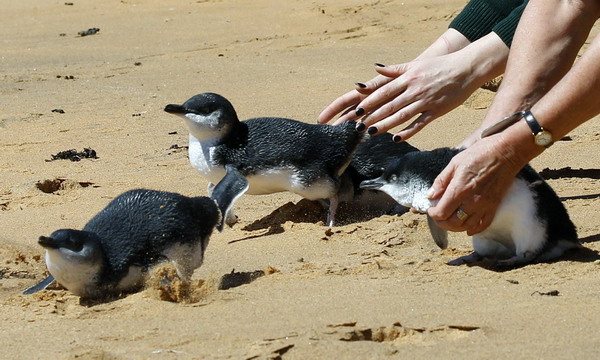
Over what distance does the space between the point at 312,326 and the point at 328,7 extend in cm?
1025

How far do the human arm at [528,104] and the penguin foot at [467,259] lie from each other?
228 millimetres

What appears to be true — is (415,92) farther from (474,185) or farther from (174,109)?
(174,109)

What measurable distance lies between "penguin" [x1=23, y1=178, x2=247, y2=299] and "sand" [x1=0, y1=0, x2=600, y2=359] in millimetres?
120

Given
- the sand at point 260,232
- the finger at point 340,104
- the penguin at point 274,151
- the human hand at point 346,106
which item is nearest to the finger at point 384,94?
the human hand at point 346,106

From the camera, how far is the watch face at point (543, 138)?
3957 mm

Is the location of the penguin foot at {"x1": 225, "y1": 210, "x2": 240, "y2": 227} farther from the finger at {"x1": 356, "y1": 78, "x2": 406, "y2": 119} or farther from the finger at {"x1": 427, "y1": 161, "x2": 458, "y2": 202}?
the finger at {"x1": 427, "y1": 161, "x2": 458, "y2": 202}

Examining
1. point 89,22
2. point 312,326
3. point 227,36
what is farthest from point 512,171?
point 89,22

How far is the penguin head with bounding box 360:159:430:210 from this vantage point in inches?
185

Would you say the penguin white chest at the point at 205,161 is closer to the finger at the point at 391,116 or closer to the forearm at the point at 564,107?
the finger at the point at 391,116

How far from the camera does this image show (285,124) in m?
5.79

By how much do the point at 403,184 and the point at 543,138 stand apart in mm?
997

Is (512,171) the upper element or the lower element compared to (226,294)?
upper

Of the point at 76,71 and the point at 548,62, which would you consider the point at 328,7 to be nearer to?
the point at 76,71

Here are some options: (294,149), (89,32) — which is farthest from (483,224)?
(89,32)
